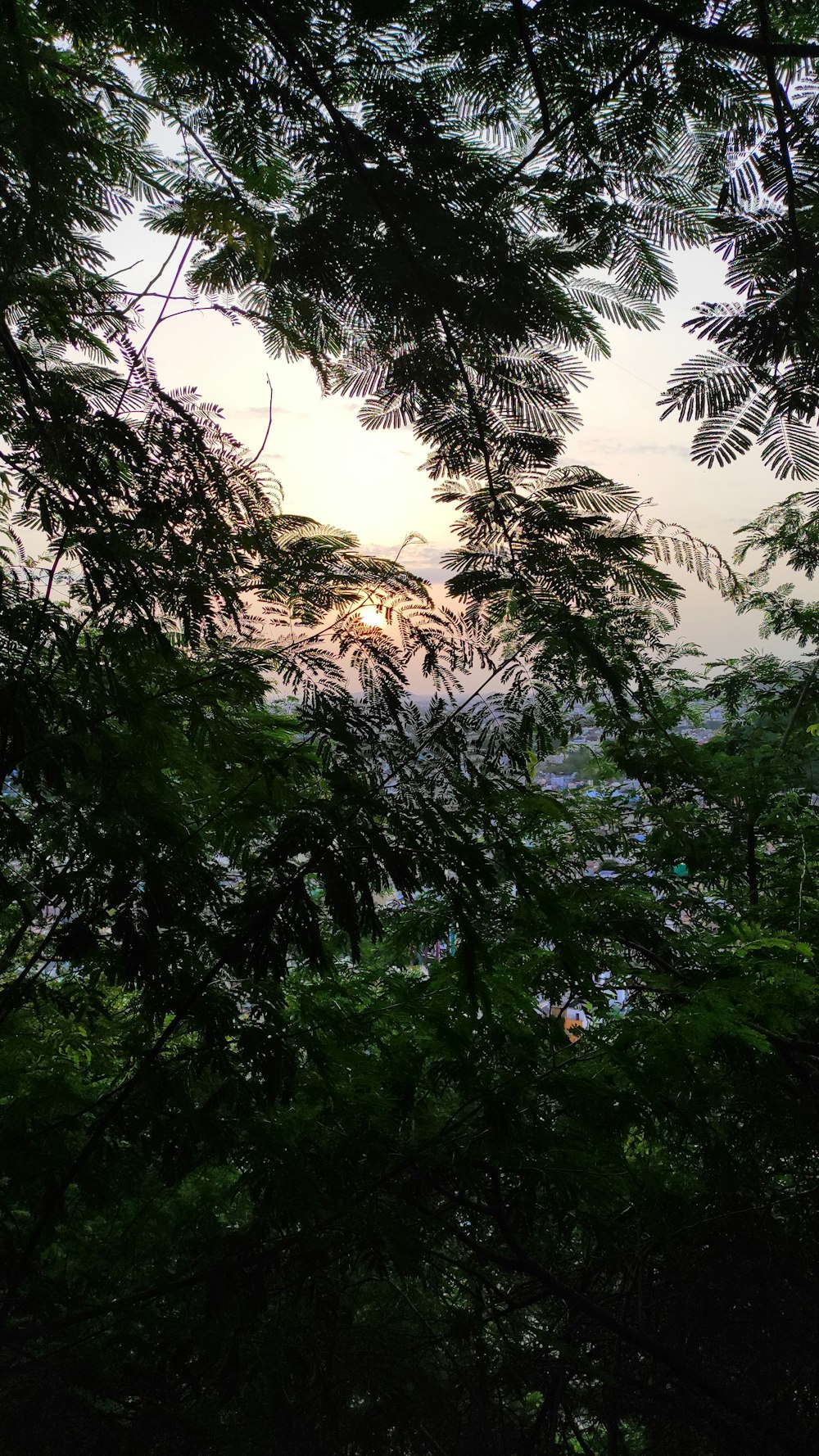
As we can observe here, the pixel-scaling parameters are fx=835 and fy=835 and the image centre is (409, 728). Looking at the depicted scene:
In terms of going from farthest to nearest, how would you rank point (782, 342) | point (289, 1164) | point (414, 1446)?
1. point (414, 1446)
2. point (289, 1164)
3. point (782, 342)

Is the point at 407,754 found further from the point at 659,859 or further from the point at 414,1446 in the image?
the point at 659,859

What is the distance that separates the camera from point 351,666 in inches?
68.4

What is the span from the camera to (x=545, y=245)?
1.79 metres

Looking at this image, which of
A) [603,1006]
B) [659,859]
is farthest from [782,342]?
[659,859]

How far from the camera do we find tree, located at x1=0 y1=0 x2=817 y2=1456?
155cm

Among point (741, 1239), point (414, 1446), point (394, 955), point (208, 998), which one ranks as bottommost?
point (414, 1446)

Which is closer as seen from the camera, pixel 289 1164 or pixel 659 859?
pixel 289 1164

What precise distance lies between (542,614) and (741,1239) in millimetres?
2661

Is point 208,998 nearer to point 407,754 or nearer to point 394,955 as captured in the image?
point 407,754

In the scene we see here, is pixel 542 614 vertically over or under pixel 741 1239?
over

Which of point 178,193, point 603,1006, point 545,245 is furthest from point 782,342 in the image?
point 603,1006

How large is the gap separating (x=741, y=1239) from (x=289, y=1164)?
199 centimetres

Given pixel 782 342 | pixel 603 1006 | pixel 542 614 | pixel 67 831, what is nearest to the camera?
pixel 782 342

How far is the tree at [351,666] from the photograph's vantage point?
155cm
